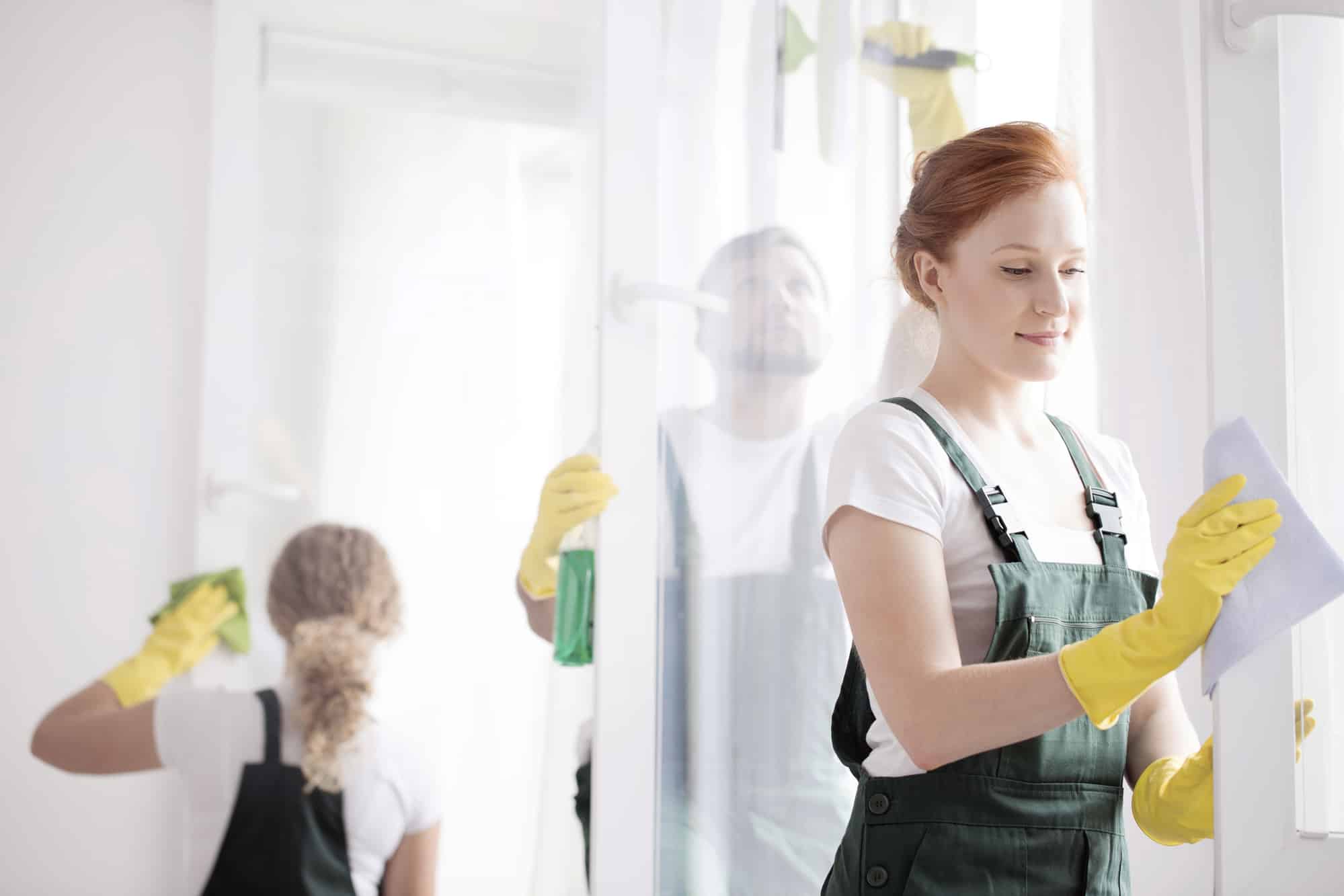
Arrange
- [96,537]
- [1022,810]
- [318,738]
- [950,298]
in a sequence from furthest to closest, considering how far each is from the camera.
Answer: [96,537]
[318,738]
[950,298]
[1022,810]

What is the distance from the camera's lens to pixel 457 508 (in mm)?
2051

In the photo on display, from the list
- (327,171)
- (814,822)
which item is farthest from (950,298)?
(327,171)

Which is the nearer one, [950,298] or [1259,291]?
[1259,291]

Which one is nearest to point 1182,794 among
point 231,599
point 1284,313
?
point 1284,313

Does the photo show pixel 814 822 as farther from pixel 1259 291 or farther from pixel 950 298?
pixel 1259 291

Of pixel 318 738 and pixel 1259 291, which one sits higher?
pixel 1259 291

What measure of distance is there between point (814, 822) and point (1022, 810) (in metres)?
0.43

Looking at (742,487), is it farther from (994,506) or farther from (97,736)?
(97,736)

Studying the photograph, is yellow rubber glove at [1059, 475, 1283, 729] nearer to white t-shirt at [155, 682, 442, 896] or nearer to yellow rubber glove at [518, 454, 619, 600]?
yellow rubber glove at [518, 454, 619, 600]

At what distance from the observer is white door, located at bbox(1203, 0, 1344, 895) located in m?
0.71

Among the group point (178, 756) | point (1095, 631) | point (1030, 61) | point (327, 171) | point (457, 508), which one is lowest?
point (178, 756)

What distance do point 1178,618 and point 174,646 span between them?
1668 millimetres

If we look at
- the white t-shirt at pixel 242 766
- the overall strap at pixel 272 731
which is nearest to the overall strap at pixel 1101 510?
the white t-shirt at pixel 242 766

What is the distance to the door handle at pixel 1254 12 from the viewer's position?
0.74 m
